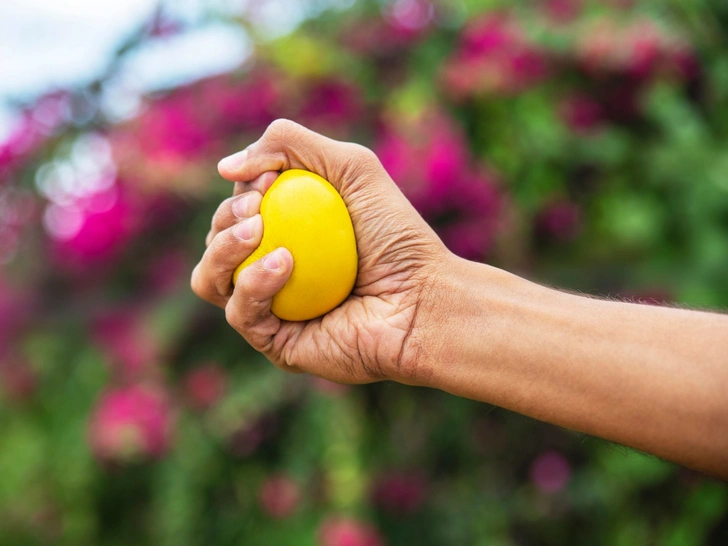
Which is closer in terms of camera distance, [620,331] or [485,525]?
[620,331]

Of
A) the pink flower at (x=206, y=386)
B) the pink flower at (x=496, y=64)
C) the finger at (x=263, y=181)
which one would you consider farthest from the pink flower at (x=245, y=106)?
the finger at (x=263, y=181)

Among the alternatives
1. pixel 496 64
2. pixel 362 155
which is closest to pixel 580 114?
pixel 496 64

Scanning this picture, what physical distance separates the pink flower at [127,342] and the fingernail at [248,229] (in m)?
1.25

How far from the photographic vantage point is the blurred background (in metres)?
2.17

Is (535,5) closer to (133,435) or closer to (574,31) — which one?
(574,31)

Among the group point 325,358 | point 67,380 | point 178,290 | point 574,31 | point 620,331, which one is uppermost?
point 574,31

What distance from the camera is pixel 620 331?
103 centimetres

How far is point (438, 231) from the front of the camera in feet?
7.24

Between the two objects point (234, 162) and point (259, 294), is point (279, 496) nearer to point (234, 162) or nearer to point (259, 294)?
point (259, 294)

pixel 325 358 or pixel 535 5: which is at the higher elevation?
pixel 535 5

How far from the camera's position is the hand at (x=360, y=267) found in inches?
46.6

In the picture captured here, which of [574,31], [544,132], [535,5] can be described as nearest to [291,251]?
[544,132]

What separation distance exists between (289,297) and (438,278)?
298 mm

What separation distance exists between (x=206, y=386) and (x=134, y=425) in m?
0.29
